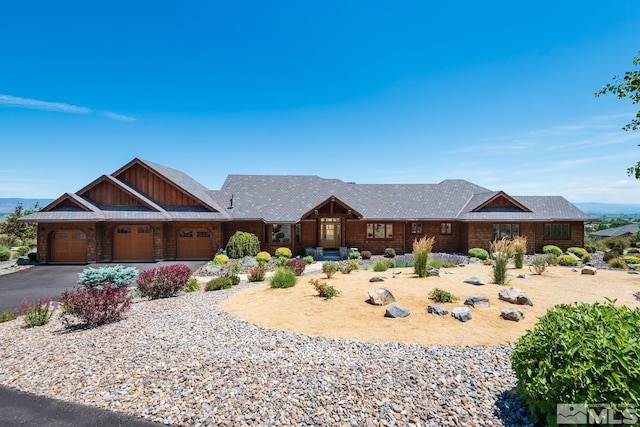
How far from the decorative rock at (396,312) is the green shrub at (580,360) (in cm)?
375

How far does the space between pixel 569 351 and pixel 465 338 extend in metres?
3.28

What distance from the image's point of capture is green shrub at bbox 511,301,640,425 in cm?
332

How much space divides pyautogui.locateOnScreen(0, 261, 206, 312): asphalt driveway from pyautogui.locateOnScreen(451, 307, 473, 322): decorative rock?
1405 cm

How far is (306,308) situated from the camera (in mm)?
8992

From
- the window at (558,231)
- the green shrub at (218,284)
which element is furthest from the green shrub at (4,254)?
the window at (558,231)

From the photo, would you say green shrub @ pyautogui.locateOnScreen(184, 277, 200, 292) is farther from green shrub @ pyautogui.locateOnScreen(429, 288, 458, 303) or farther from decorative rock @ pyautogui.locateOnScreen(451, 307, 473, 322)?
decorative rock @ pyautogui.locateOnScreen(451, 307, 473, 322)

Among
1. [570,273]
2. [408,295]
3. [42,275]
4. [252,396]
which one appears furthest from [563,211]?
[42,275]

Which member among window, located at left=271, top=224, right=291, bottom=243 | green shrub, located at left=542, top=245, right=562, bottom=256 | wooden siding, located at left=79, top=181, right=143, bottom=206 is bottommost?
green shrub, located at left=542, top=245, right=562, bottom=256

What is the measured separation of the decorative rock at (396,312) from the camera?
8055mm

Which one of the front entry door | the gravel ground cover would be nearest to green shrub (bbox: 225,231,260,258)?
the front entry door

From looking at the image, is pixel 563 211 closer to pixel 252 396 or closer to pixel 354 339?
pixel 354 339

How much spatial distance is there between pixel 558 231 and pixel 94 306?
2953cm

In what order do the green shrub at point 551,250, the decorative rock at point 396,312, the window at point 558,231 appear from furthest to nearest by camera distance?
the window at point 558,231
the green shrub at point 551,250
the decorative rock at point 396,312

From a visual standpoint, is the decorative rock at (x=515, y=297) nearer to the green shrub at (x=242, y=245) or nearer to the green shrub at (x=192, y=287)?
the green shrub at (x=192, y=287)
